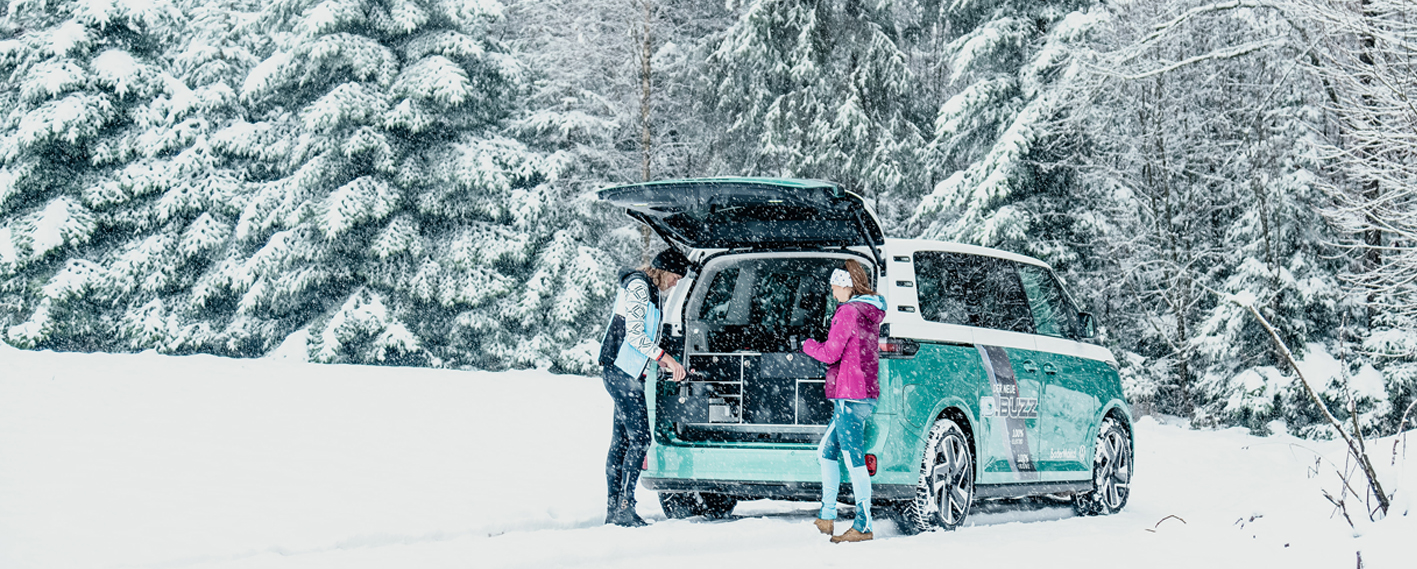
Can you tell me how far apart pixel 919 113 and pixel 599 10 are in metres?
6.91

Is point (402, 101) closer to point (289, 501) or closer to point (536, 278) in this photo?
point (536, 278)

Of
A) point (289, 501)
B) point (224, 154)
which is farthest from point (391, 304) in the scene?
point (289, 501)

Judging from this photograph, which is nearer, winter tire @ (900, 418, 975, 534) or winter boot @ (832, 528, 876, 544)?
winter boot @ (832, 528, 876, 544)

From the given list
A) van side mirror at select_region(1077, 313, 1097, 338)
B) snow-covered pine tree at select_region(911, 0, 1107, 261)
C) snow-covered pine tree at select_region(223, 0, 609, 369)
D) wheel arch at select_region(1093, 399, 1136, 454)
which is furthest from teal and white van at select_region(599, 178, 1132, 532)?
snow-covered pine tree at select_region(223, 0, 609, 369)

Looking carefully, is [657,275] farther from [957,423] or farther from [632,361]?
[957,423]

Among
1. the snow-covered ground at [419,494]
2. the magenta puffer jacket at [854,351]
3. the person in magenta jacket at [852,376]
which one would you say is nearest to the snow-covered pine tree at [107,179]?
the snow-covered ground at [419,494]

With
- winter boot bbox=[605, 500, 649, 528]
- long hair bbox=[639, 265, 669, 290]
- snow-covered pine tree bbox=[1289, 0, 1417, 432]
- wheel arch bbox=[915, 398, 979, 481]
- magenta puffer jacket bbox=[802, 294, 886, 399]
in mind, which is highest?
snow-covered pine tree bbox=[1289, 0, 1417, 432]

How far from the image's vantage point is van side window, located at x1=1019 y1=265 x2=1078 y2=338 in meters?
8.67

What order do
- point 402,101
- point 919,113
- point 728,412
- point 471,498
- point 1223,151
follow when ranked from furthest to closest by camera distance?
point 919,113, point 402,101, point 1223,151, point 471,498, point 728,412

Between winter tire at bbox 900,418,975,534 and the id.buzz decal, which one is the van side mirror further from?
winter tire at bbox 900,418,975,534

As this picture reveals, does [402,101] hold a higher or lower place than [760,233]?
higher

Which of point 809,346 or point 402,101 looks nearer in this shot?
point 809,346

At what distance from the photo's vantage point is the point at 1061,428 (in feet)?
28.3

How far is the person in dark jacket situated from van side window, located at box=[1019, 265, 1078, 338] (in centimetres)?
248
